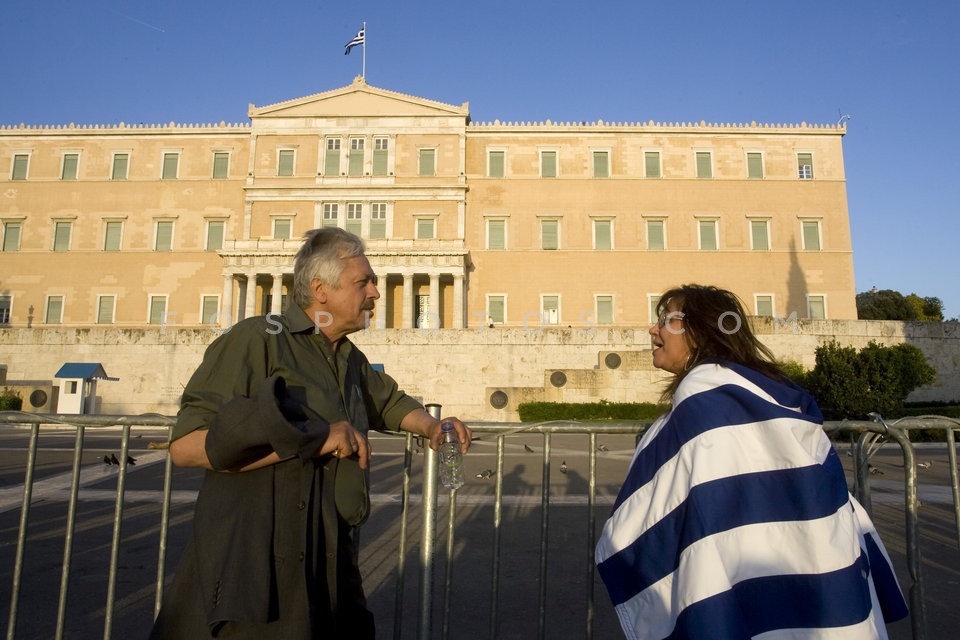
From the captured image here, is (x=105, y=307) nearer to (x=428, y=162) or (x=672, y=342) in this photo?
(x=428, y=162)

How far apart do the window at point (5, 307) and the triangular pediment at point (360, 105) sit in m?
17.2

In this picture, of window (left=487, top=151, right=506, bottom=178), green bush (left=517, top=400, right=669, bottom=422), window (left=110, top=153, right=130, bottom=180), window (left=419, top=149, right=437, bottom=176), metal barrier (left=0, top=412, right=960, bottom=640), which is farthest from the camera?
window (left=110, top=153, right=130, bottom=180)

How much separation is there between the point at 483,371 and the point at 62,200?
93.8 ft

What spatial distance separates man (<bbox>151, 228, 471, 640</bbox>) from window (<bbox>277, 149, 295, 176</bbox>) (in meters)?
35.5

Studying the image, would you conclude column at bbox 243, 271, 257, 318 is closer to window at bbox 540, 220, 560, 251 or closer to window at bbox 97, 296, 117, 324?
window at bbox 97, 296, 117, 324

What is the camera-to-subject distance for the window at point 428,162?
3497 centimetres

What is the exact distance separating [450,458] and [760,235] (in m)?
36.9

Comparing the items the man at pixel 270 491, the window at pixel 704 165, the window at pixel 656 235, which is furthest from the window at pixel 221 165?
the man at pixel 270 491

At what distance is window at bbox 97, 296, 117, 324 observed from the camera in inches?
1351

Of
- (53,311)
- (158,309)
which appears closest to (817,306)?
(158,309)

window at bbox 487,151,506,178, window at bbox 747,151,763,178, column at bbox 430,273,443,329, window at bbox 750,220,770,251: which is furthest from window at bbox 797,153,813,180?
column at bbox 430,273,443,329

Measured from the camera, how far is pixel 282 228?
34.6m

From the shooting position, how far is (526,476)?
377 inches

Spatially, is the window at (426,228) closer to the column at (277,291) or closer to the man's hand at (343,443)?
the column at (277,291)
